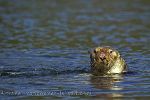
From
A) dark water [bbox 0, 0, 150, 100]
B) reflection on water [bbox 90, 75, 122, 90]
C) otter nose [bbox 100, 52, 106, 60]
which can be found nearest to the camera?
dark water [bbox 0, 0, 150, 100]

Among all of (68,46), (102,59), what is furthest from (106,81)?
(68,46)

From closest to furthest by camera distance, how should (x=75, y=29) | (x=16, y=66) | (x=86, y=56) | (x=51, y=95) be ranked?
(x=51, y=95)
(x=16, y=66)
(x=86, y=56)
(x=75, y=29)

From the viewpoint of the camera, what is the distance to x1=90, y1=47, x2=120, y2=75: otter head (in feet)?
54.4

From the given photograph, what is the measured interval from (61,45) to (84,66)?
5326 millimetres

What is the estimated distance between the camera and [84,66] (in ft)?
61.8

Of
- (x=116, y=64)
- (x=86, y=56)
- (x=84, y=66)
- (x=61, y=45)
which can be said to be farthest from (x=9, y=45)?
(x=116, y=64)

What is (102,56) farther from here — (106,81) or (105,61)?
(106,81)

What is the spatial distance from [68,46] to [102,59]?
23.9 feet

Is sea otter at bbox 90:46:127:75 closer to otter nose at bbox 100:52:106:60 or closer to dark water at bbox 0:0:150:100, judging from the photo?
otter nose at bbox 100:52:106:60

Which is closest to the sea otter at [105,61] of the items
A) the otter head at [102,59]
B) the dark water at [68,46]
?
the otter head at [102,59]

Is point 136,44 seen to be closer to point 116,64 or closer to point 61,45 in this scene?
point 61,45

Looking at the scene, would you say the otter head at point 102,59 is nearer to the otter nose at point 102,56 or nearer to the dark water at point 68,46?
the otter nose at point 102,56

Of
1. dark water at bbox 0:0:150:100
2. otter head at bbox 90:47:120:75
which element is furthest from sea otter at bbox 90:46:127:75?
dark water at bbox 0:0:150:100

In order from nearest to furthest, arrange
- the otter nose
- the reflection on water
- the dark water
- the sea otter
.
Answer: the dark water, the reflection on water, the otter nose, the sea otter
